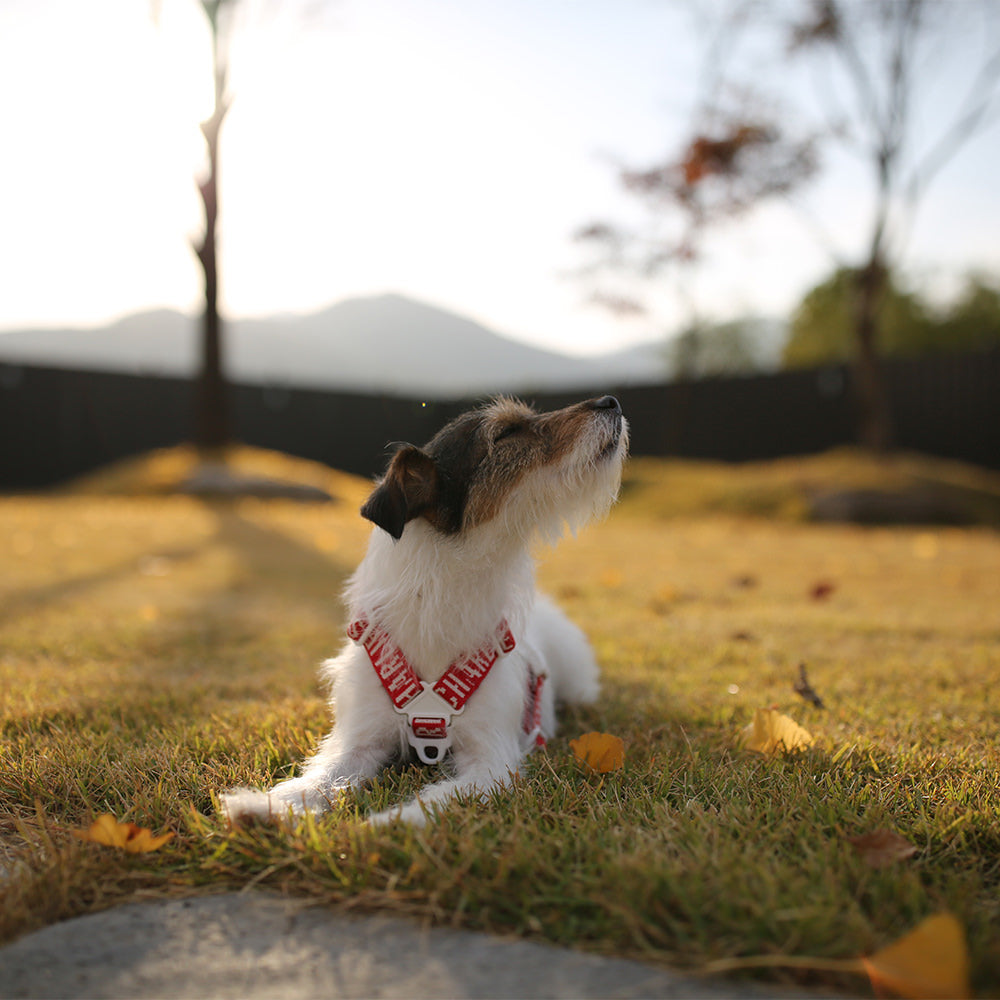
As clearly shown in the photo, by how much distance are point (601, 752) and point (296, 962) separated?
1208 mm

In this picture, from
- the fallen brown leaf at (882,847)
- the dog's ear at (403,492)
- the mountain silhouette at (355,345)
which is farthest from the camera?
the mountain silhouette at (355,345)

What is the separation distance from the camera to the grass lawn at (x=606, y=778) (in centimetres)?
171

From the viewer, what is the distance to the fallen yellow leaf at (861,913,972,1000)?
4.80 ft

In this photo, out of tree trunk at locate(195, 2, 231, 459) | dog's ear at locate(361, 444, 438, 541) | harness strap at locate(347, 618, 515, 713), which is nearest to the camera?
dog's ear at locate(361, 444, 438, 541)

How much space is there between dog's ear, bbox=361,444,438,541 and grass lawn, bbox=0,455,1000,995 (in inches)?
31.5

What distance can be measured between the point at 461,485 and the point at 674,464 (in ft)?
57.9

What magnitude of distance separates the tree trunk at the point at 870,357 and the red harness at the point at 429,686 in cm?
1592

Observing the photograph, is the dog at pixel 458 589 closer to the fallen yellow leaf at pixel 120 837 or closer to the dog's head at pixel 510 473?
the dog's head at pixel 510 473

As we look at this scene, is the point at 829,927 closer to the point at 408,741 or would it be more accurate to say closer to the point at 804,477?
the point at 408,741

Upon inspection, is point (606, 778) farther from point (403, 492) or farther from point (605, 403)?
point (605, 403)

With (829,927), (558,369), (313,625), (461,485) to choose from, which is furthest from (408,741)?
(558,369)

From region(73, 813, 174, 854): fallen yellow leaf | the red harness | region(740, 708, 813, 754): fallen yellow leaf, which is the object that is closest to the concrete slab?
region(73, 813, 174, 854): fallen yellow leaf

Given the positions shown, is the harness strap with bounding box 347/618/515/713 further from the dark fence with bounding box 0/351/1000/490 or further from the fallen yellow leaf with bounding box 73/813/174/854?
the dark fence with bounding box 0/351/1000/490

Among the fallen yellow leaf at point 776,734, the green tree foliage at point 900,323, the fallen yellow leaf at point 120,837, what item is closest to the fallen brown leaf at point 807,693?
the fallen yellow leaf at point 776,734
